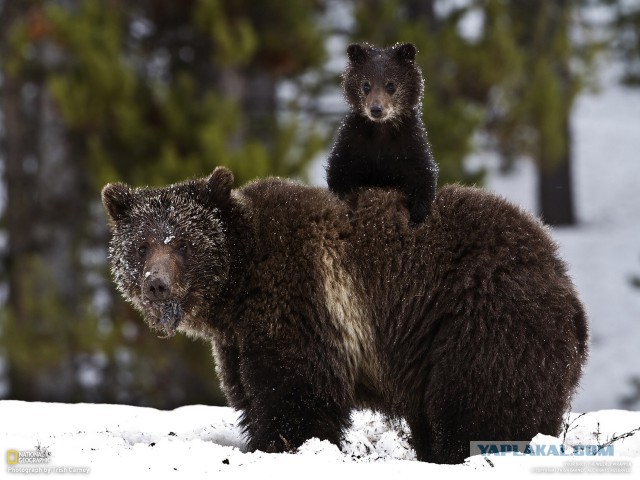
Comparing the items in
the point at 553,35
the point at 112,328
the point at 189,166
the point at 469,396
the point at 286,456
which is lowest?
the point at 286,456

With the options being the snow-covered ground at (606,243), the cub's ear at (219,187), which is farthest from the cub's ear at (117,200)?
the snow-covered ground at (606,243)

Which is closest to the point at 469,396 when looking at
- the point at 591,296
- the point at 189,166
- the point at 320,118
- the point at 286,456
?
the point at 286,456

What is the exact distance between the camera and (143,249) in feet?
20.3

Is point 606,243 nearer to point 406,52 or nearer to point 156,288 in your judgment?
point 406,52

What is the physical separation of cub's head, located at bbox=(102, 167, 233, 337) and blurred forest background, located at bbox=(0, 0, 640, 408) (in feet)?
20.7

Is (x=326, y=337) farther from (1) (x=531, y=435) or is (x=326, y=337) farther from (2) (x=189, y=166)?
(2) (x=189, y=166)

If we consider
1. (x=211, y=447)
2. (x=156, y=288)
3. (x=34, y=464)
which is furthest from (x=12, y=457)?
(x=156, y=288)

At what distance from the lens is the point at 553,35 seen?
20.5m

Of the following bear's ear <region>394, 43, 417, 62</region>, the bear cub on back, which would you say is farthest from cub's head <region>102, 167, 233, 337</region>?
bear's ear <region>394, 43, 417, 62</region>

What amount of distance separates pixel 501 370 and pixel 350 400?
38.4 inches

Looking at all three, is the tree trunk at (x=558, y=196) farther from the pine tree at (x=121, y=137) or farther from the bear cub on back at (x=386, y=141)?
the bear cub on back at (x=386, y=141)

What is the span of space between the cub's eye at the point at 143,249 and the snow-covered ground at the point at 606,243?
925 cm

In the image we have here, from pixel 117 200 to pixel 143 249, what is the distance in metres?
0.45

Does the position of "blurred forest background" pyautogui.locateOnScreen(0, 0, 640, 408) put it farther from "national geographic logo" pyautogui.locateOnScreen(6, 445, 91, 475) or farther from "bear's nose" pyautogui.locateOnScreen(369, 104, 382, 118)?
"national geographic logo" pyautogui.locateOnScreen(6, 445, 91, 475)
